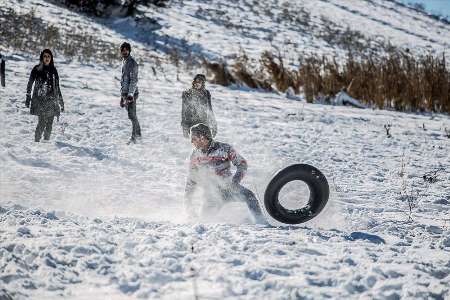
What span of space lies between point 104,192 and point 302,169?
2.31 m

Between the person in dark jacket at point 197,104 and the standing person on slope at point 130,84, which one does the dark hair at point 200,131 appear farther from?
the standing person on slope at point 130,84

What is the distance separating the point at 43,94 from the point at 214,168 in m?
3.66

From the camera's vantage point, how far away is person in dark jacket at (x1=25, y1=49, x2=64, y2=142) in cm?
654

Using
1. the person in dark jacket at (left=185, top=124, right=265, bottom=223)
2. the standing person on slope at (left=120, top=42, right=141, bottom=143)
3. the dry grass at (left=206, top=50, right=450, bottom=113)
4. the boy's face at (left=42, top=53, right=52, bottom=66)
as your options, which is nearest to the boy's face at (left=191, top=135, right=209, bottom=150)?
the person in dark jacket at (left=185, top=124, right=265, bottom=223)

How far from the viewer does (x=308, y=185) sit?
384 centimetres

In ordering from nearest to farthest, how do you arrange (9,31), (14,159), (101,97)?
(14,159), (101,97), (9,31)

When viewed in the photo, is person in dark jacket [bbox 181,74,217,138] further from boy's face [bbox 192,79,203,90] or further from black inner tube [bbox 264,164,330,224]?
black inner tube [bbox 264,164,330,224]

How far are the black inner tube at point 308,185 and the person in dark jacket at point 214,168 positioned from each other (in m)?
0.35

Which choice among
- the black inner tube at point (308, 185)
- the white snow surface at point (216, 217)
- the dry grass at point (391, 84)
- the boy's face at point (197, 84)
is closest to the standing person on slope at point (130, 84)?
the white snow surface at point (216, 217)

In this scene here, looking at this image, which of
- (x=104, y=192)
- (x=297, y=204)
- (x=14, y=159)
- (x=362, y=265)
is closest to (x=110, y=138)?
(x=14, y=159)

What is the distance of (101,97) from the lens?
9.50 meters

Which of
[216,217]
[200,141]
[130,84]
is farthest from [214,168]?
[130,84]

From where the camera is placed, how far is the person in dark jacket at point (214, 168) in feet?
13.5

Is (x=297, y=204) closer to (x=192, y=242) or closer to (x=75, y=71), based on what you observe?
(x=192, y=242)
